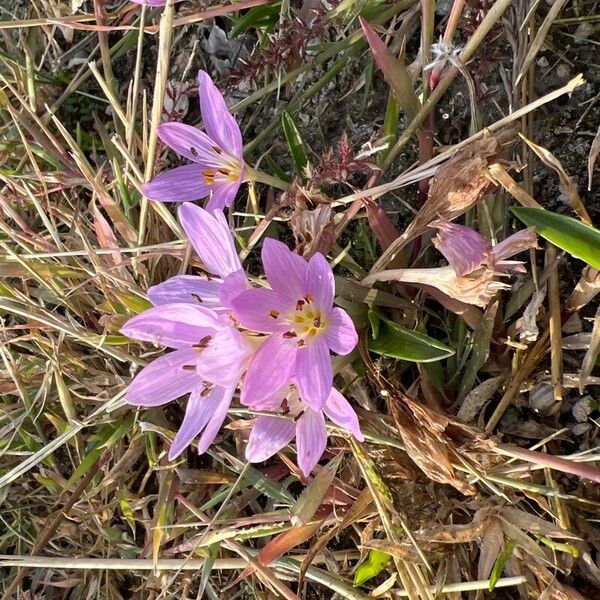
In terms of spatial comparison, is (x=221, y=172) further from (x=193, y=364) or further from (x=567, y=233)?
(x=567, y=233)

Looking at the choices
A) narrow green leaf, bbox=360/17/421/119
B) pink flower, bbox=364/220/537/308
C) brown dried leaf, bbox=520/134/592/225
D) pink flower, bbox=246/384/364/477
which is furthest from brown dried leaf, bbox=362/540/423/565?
narrow green leaf, bbox=360/17/421/119

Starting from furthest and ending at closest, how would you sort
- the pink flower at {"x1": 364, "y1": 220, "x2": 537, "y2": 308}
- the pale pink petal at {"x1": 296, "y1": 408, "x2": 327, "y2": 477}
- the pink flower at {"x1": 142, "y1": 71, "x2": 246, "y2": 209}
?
the pink flower at {"x1": 142, "y1": 71, "x2": 246, "y2": 209}
the pale pink petal at {"x1": 296, "y1": 408, "x2": 327, "y2": 477}
the pink flower at {"x1": 364, "y1": 220, "x2": 537, "y2": 308}

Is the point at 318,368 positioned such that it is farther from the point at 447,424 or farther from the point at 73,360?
the point at 73,360

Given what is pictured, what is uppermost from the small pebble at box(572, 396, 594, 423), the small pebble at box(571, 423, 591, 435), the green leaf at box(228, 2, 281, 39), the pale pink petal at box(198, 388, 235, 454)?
the green leaf at box(228, 2, 281, 39)

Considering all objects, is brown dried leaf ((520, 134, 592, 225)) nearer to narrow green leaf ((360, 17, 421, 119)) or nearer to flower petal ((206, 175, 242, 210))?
narrow green leaf ((360, 17, 421, 119))

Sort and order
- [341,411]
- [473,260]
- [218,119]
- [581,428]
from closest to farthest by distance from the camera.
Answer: [473,260]
[341,411]
[218,119]
[581,428]

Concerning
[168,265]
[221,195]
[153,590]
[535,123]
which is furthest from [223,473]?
[535,123]

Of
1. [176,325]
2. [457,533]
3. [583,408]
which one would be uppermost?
[176,325]

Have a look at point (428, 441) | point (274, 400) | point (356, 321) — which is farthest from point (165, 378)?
point (428, 441)
